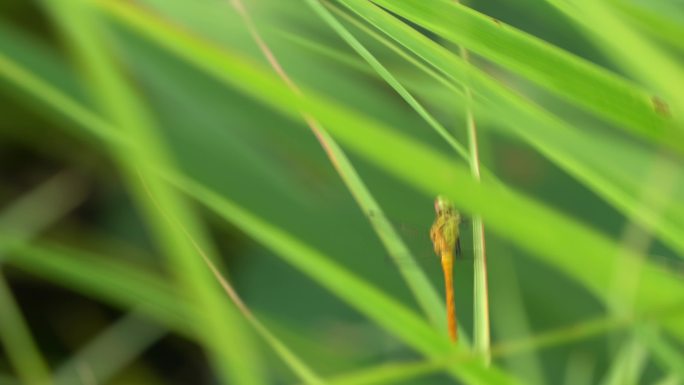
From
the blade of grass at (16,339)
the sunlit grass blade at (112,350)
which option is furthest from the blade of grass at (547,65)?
the sunlit grass blade at (112,350)

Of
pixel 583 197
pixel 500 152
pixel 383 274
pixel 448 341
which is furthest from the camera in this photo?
pixel 500 152

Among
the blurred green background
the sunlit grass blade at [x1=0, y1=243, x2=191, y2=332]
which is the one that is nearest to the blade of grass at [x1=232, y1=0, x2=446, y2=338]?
the blurred green background

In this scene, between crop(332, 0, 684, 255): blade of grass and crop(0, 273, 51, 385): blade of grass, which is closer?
crop(332, 0, 684, 255): blade of grass

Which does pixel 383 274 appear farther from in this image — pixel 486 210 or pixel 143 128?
pixel 486 210

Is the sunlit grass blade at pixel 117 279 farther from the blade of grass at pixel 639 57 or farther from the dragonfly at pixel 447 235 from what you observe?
the blade of grass at pixel 639 57

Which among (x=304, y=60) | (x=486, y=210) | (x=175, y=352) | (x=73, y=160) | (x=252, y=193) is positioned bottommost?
(x=175, y=352)

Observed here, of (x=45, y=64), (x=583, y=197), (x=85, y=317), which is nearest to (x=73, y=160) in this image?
(x=85, y=317)

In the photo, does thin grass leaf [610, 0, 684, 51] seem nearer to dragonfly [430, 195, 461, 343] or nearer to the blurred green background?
the blurred green background

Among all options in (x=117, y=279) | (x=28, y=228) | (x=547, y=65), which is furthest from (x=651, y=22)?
(x=28, y=228)
